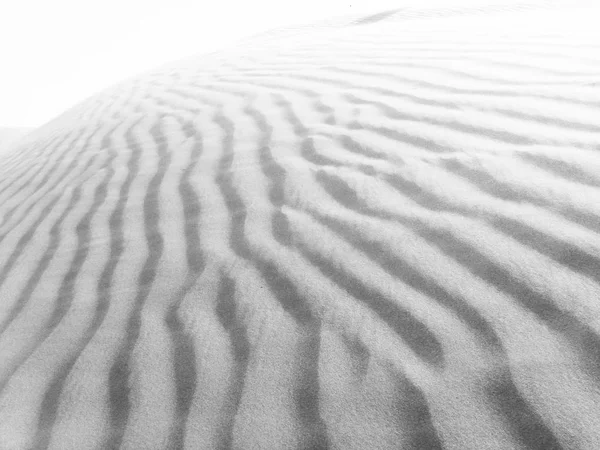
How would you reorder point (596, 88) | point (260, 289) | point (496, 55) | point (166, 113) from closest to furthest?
point (260, 289)
point (596, 88)
point (496, 55)
point (166, 113)

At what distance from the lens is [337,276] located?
1.94 metres

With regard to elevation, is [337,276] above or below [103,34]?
above

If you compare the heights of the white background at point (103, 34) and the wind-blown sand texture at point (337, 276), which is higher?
the wind-blown sand texture at point (337, 276)

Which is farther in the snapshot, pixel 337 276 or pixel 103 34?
pixel 103 34

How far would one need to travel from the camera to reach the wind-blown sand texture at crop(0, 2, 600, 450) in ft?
4.69

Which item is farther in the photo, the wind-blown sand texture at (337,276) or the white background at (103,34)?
the white background at (103,34)

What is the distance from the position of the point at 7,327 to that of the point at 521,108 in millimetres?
2172

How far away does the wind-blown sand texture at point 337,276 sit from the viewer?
1429mm

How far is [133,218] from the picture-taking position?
2.84m

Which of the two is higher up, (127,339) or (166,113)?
(127,339)

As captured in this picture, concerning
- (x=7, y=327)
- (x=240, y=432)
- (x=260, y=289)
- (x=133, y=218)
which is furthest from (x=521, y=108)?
(x=7, y=327)

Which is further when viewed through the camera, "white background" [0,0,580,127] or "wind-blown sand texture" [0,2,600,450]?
"white background" [0,0,580,127]

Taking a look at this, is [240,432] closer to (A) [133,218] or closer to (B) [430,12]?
(A) [133,218]

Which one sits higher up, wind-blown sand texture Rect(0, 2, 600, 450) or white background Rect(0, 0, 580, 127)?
wind-blown sand texture Rect(0, 2, 600, 450)
